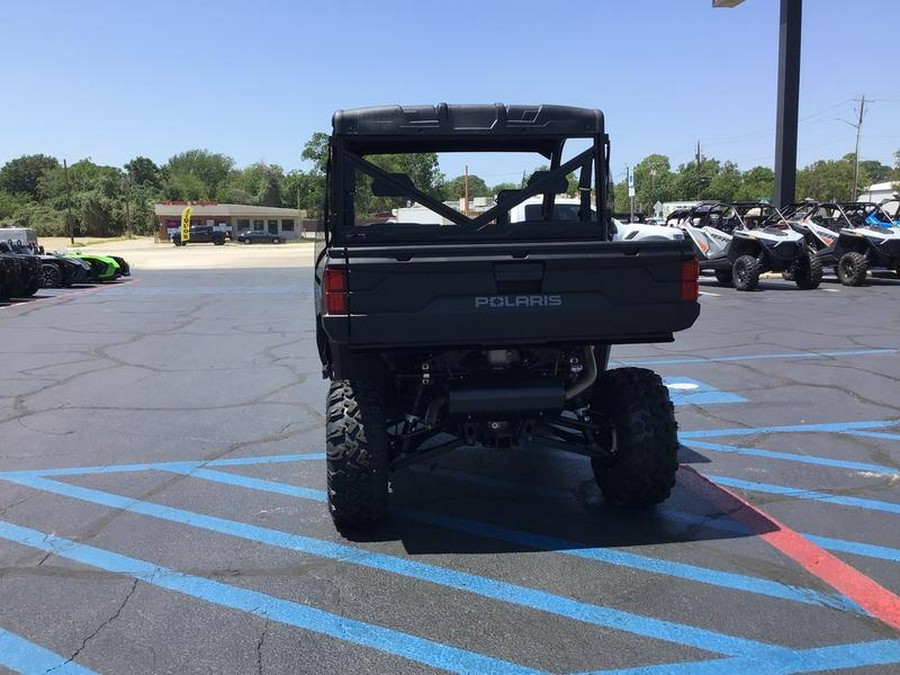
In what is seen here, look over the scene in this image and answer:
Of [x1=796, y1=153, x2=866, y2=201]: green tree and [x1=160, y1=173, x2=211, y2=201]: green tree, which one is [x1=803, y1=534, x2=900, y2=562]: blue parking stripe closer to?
[x1=796, y1=153, x2=866, y2=201]: green tree

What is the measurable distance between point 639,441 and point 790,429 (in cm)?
274

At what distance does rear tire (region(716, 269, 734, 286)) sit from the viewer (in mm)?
20391

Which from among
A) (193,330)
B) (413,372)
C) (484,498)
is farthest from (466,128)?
(193,330)

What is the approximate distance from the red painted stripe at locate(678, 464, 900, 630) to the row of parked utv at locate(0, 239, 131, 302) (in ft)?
56.8

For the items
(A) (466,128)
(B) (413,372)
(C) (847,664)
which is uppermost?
(A) (466,128)

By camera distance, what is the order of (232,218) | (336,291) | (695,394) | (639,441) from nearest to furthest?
1. (336,291)
2. (639,441)
3. (695,394)
4. (232,218)

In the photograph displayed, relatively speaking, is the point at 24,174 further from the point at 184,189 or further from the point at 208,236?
the point at 208,236

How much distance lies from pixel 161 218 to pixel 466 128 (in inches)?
3197

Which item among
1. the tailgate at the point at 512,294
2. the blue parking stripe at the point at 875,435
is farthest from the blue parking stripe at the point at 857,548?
the blue parking stripe at the point at 875,435

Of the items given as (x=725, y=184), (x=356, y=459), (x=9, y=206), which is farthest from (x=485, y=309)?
(x=9, y=206)

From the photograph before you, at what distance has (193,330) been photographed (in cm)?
1325

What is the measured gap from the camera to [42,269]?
70.6 ft

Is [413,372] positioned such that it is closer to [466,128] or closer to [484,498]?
[484,498]

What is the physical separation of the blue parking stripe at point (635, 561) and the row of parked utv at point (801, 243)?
1387cm
